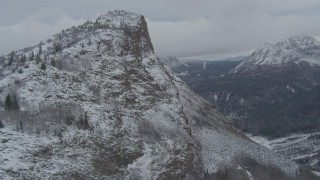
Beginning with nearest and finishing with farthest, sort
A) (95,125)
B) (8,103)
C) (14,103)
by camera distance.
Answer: (8,103) < (14,103) < (95,125)

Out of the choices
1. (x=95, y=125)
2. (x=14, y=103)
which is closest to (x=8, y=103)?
(x=14, y=103)

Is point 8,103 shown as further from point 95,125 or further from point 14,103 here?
point 95,125

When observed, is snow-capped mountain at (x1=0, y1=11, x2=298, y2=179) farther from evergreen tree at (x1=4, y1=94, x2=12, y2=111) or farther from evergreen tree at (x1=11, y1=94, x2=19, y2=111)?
evergreen tree at (x1=4, y1=94, x2=12, y2=111)

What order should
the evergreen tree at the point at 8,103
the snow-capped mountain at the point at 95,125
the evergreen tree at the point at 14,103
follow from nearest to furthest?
the snow-capped mountain at the point at 95,125
the evergreen tree at the point at 8,103
the evergreen tree at the point at 14,103

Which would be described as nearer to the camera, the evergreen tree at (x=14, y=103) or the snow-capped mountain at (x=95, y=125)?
the snow-capped mountain at (x=95, y=125)

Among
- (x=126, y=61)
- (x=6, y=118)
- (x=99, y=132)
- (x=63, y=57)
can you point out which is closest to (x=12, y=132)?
(x=6, y=118)

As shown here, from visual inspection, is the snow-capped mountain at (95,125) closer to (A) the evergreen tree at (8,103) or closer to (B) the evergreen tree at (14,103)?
(B) the evergreen tree at (14,103)

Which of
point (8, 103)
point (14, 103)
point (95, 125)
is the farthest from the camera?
point (95, 125)

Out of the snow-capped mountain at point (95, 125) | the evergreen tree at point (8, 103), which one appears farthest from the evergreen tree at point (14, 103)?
the evergreen tree at point (8, 103)

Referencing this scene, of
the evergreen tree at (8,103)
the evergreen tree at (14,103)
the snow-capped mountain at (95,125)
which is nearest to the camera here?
the snow-capped mountain at (95,125)
